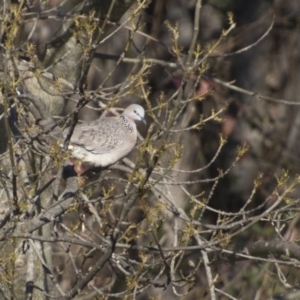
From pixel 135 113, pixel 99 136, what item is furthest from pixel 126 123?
pixel 99 136

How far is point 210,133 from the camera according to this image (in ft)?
28.1

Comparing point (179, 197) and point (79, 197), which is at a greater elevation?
point (79, 197)

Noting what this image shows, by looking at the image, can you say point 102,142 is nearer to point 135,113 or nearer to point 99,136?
point 99,136

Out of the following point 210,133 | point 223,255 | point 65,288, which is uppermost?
point 223,255

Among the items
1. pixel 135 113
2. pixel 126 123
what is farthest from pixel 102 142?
pixel 135 113

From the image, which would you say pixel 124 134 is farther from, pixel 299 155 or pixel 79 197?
pixel 299 155

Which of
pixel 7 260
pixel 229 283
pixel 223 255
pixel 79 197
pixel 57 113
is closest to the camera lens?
pixel 7 260

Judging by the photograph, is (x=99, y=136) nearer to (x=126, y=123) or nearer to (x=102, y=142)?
(x=102, y=142)

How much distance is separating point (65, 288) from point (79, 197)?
13.3ft

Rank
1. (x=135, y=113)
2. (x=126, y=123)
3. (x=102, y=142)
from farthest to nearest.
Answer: (x=135, y=113), (x=126, y=123), (x=102, y=142)

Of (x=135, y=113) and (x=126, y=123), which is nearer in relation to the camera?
(x=126, y=123)

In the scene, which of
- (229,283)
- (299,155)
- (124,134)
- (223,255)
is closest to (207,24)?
(299,155)

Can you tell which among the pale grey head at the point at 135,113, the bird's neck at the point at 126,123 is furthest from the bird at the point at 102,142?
the pale grey head at the point at 135,113

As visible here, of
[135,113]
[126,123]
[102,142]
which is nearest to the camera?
[102,142]
